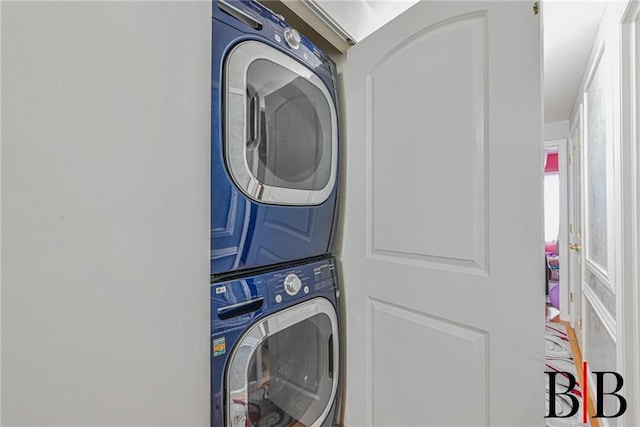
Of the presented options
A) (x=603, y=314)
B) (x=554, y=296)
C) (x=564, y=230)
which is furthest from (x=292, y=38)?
(x=554, y=296)

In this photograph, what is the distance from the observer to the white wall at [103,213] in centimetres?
37

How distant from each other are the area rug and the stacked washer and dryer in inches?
48.4

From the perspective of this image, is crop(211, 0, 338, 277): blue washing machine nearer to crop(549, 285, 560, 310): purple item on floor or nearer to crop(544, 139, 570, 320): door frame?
crop(544, 139, 570, 320): door frame

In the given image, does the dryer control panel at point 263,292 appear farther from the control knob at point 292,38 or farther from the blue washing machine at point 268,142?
the control knob at point 292,38

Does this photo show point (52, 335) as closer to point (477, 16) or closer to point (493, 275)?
point (493, 275)

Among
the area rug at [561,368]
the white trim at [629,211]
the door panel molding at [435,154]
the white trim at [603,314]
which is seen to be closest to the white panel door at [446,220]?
the door panel molding at [435,154]

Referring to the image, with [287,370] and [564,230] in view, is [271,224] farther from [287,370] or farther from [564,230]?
[564,230]

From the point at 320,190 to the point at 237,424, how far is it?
787 mm

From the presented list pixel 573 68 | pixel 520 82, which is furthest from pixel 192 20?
pixel 573 68

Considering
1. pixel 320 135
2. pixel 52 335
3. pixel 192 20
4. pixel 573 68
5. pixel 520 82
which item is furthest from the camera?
pixel 573 68

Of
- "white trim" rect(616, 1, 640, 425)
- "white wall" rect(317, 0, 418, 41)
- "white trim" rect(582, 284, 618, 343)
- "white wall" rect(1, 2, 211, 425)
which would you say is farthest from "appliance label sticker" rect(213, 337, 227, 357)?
"white trim" rect(582, 284, 618, 343)

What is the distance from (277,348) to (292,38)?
1065mm

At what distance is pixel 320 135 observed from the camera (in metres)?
1.21

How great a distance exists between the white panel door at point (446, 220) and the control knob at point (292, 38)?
0.29 meters
